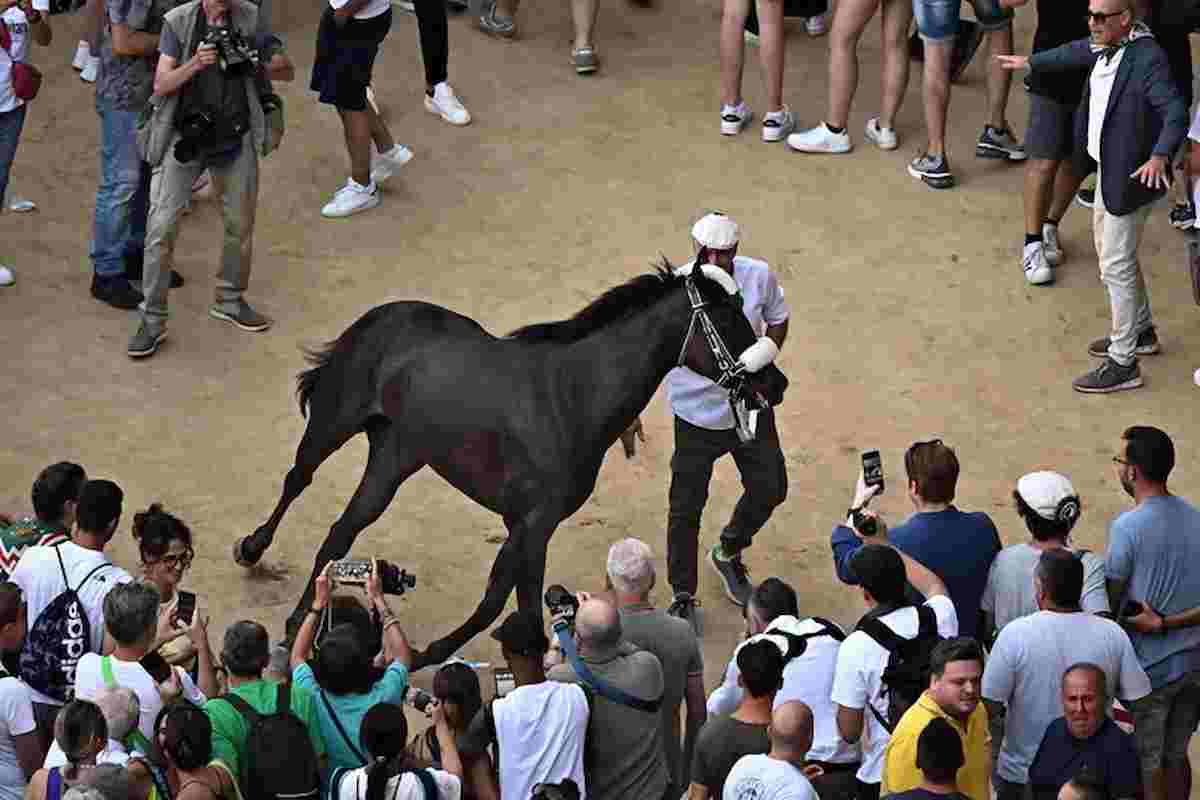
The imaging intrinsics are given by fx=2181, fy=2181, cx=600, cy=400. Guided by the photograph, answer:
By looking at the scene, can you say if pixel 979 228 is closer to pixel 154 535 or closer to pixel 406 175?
pixel 406 175

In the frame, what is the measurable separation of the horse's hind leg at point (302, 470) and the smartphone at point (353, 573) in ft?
4.99

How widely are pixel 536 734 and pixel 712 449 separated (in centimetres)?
276

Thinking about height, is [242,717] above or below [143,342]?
above

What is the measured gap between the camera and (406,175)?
493 inches

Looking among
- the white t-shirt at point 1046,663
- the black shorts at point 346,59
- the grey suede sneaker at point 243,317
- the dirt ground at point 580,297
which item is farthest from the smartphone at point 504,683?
the black shorts at point 346,59

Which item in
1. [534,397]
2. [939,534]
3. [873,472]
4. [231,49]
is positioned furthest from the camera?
[231,49]

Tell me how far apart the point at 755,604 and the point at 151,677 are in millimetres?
1892

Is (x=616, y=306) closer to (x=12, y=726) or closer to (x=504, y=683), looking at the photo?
(x=504, y=683)

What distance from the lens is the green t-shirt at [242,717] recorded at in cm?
632

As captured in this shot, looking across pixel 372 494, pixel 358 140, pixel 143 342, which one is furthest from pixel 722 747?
pixel 358 140

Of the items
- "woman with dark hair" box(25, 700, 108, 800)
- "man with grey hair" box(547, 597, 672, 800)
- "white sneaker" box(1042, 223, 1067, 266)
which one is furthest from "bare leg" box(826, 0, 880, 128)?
"woman with dark hair" box(25, 700, 108, 800)

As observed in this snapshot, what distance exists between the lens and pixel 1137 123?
34.3 ft

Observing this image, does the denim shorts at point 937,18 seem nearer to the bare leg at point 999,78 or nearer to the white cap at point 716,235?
the bare leg at point 999,78

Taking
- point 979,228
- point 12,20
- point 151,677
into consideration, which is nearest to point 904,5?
point 979,228
